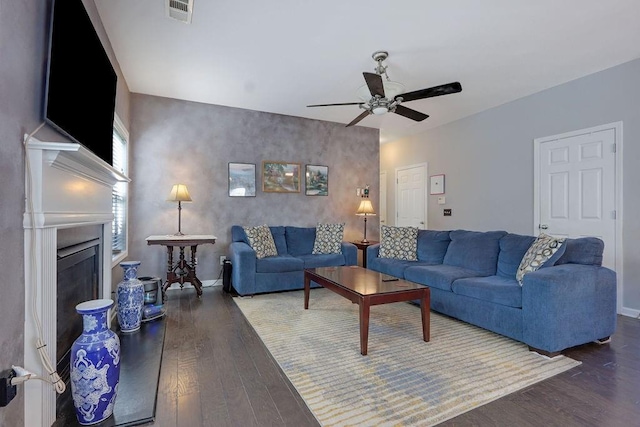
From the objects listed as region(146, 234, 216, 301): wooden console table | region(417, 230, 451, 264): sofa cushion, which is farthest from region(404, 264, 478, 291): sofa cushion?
region(146, 234, 216, 301): wooden console table

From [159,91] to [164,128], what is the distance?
1.58ft

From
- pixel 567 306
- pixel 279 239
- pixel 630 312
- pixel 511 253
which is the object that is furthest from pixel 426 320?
pixel 279 239

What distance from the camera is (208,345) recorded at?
2.51 m

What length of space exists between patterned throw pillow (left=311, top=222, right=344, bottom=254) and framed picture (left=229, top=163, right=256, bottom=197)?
1.20 metres

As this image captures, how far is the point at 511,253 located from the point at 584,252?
61 cm

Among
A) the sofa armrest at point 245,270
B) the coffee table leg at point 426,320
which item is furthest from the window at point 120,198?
the coffee table leg at point 426,320

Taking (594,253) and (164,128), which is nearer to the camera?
(594,253)

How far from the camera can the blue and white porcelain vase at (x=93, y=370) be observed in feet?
4.97

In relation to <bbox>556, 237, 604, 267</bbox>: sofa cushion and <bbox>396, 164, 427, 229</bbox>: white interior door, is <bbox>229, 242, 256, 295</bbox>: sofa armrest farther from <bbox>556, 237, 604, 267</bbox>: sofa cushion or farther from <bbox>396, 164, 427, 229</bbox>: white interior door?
<bbox>396, 164, 427, 229</bbox>: white interior door

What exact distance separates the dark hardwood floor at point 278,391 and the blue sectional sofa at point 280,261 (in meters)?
1.23

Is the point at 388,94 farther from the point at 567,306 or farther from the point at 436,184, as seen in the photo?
the point at 436,184

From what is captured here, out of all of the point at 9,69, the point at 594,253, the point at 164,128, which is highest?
the point at 164,128

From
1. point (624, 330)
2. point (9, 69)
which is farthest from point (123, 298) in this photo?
point (624, 330)

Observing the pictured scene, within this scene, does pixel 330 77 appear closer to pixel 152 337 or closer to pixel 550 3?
pixel 550 3
